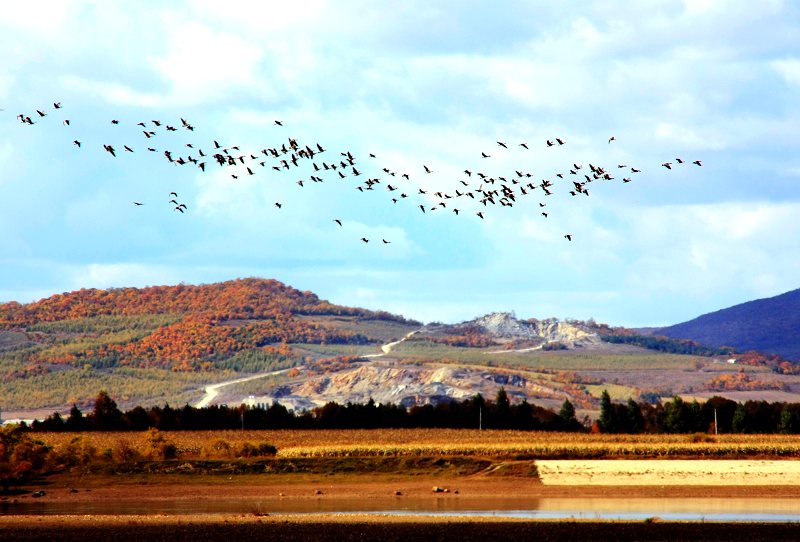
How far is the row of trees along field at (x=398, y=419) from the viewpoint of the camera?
12850 centimetres

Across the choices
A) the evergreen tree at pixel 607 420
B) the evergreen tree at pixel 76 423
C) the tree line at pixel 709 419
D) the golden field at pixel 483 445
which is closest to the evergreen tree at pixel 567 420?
the tree line at pixel 709 419

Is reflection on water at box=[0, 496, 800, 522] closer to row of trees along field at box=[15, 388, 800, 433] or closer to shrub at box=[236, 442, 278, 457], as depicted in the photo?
shrub at box=[236, 442, 278, 457]

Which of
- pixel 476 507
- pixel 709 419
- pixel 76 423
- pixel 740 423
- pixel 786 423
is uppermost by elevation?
pixel 76 423

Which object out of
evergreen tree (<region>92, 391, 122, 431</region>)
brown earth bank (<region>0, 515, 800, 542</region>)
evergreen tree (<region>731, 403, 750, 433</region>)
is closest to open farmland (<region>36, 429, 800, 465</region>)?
evergreen tree (<region>92, 391, 122, 431</region>)

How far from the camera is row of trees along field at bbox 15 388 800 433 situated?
422 feet

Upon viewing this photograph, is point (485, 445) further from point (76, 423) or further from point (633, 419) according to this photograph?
point (76, 423)

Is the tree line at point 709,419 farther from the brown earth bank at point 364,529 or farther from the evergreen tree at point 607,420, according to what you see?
the brown earth bank at point 364,529

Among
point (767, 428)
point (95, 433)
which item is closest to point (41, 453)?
point (95, 433)

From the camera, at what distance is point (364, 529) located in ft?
189

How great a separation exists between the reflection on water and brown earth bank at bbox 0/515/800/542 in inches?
157

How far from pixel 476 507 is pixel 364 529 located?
41.1 feet

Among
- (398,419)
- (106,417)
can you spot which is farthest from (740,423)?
(106,417)

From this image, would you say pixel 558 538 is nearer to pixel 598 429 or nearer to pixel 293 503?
pixel 293 503

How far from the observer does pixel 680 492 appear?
248ft
